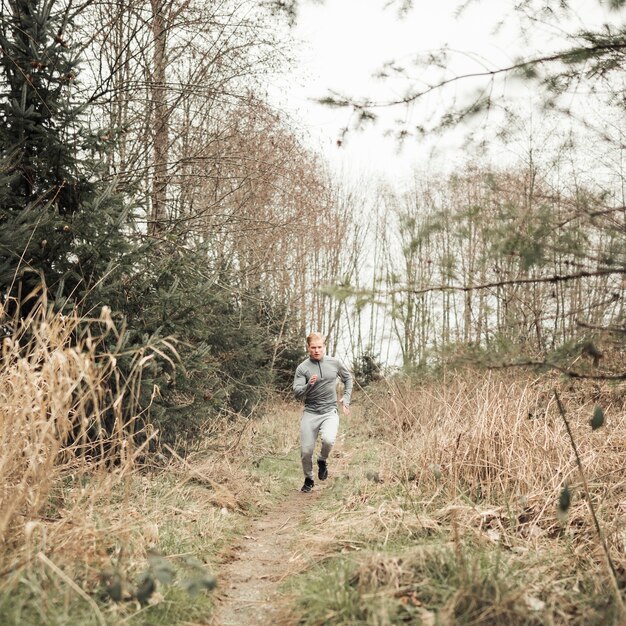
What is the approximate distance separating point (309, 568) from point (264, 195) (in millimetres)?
11550

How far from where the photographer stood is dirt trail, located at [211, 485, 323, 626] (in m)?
3.49

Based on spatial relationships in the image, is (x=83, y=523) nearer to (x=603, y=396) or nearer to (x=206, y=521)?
(x=206, y=521)

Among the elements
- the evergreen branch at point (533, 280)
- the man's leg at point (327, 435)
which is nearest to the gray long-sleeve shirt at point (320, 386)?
the man's leg at point (327, 435)

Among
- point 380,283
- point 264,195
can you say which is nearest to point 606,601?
point 380,283

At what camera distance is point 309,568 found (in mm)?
3943

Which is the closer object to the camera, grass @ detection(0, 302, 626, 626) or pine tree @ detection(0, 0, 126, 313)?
grass @ detection(0, 302, 626, 626)

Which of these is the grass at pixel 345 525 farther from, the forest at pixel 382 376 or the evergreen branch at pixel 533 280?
the evergreen branch at pixel 533 280

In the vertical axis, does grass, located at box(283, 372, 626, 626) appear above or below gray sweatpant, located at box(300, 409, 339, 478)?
above

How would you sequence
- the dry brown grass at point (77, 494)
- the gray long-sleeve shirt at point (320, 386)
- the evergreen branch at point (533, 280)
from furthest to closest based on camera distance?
the gray long-sleeve shirt at point (320, 386) → the dry brown grass at point (77, 494) → the evergreen branch at point (533, 280)

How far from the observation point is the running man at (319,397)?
7672 mm

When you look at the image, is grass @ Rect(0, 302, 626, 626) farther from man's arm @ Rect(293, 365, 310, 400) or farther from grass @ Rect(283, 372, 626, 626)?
man's arm @ Rect(293, 365, 310, 400)

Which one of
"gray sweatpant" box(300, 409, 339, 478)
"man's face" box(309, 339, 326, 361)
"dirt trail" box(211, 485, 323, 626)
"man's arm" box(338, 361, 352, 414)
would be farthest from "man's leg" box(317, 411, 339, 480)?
"dirt trail" box(211, 485, 323, 626)

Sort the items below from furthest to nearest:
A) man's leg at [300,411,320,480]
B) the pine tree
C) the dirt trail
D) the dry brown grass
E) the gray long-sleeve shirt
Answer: the gray long-sleeve shirt < man's leg at [300,411,320,480] < the pine tree < the dirt trail < the dry brown grass

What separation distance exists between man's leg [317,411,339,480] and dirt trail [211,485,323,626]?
1368 millimetres
